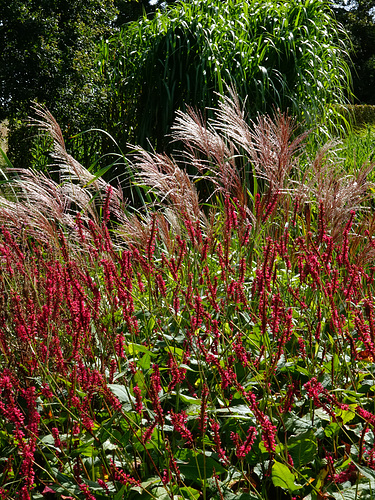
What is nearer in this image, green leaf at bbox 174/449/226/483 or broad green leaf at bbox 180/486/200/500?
broad green leaf at bbox 180/486/200/500

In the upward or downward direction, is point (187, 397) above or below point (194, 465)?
above

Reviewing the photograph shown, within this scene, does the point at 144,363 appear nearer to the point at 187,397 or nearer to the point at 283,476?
the point at 187,397

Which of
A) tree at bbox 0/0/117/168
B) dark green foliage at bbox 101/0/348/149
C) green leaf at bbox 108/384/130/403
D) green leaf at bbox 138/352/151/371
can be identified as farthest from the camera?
tree at bbox 0/0/117/168

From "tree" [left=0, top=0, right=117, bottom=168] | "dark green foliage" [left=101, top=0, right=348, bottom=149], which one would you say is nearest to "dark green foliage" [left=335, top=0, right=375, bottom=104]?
"tree" [left=0, top=0, right=117, bottom=168]

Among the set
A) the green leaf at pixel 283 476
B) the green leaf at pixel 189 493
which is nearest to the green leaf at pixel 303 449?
the green leaf at pixel 283 476

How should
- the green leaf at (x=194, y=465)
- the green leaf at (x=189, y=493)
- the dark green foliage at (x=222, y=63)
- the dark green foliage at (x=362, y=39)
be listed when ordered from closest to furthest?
the green leaf at (x=189, y=493), the green leaf at (x=194, y=465), the dark green foliage at (x=222, y=63), the dark green foliage at (x=362, y=39)

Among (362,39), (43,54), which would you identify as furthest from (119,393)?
(362,39)

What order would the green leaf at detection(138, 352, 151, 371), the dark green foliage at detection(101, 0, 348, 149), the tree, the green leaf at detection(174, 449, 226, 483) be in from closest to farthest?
the green leaf at detection(174, 449, 226, 483) → the green leaf at detection(138, 352, 151, 371) → the dark green foliage at detection(101, 0, 348, 149) → the tree

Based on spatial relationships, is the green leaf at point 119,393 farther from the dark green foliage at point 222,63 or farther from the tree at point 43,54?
the tree at point 43,54

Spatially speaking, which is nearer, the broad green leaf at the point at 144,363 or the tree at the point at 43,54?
the broad green leaf at the point at 144,363

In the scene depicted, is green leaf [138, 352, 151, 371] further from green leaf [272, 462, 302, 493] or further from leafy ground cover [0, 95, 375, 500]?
green leaf [272, 462, 302, 493]

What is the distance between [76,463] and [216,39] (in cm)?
544

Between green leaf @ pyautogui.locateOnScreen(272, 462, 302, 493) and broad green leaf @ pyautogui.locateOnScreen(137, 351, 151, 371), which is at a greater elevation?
broad green leaf @ pyautogui.locateOnScreen(137, 351, 151, 371)

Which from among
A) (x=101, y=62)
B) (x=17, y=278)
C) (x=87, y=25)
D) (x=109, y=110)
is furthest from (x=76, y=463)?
(x=87, y=25)
